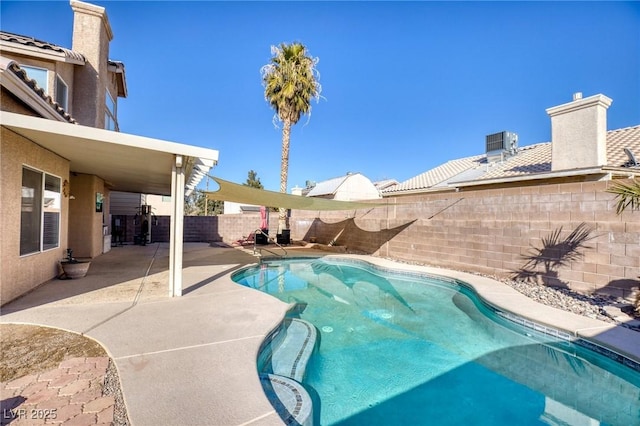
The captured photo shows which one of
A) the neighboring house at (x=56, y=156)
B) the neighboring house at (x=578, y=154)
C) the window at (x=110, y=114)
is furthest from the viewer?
the window at (x=110, y=114)

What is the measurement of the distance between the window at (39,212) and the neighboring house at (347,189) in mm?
22758

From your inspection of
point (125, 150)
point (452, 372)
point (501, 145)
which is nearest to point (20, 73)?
point (125, 150)

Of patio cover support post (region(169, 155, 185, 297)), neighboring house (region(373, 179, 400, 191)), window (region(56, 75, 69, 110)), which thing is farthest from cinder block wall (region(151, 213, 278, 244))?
neighboring house (region(373, 179, 400, 191))

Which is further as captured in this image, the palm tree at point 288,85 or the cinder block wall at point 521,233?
Answer: the palm tree at point 288,85

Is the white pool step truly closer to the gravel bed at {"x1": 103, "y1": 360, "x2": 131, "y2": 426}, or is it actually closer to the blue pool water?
the blue pool water

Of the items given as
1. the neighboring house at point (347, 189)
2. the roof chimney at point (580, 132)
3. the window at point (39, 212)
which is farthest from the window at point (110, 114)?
the roof chimney at point (580, 132)

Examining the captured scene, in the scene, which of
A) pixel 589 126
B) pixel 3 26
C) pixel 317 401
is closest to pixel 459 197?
pixel 589 126

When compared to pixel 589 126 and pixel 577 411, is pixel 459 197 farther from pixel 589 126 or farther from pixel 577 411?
pixel 577 411

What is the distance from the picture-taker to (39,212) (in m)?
6.80

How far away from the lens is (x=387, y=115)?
3017 centimetres

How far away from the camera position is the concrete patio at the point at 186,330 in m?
2.87

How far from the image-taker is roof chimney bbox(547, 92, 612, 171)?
407 inches

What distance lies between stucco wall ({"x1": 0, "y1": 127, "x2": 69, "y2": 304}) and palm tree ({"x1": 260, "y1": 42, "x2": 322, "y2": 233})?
12417mm

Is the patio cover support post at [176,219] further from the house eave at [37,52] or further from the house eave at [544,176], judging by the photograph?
the house eave at [544,176]
